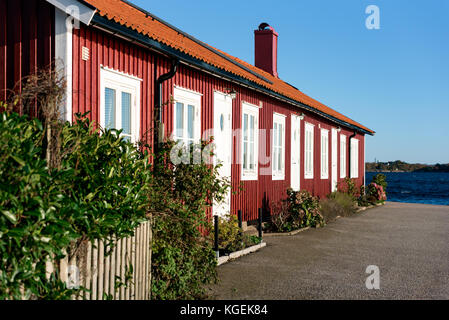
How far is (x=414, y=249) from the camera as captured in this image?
9.91m

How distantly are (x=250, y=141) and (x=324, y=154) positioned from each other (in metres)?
7.38

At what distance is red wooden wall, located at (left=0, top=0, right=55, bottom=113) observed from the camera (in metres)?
6.30

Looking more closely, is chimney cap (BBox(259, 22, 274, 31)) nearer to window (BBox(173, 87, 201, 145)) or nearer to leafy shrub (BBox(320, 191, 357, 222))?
leafy shrub (BBox(320, 191, 357, 222))

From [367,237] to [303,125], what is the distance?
5.67m

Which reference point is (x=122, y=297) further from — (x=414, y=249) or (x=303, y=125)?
(x=303, y=125)

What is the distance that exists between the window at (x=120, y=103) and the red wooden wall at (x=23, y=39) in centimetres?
97

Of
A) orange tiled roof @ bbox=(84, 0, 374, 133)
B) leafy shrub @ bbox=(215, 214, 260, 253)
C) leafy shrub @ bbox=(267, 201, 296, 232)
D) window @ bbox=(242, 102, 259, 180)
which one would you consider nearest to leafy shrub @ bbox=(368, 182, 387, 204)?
orange tiled roof @ bbox=(84, 0, 374, 133)

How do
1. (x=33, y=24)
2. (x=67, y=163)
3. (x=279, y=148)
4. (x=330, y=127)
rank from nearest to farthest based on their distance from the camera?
(x=67, y=163), (x=33, y=24), (x=279, y=148), (x=330, y=127)

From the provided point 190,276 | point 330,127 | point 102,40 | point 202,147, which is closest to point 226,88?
point 202,147

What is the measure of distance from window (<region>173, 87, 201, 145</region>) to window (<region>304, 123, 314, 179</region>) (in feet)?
24.6

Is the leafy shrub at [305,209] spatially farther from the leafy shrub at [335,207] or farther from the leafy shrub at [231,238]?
the leafy shrub at [231,238]

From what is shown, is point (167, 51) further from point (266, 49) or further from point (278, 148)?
point (266, 49)

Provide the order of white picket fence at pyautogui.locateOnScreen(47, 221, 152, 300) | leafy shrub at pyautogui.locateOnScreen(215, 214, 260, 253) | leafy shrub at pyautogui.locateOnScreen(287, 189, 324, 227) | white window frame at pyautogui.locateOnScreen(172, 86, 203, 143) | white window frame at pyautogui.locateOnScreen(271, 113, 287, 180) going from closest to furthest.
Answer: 1. white picket fence at pyautogui.locateOnScreen(47, 221, 152, 300)
2. leafy shrub at pyautogui.locateOnScreen(215, 214, 260, 253)
3. white window frame at pyautogui.locateOnScreen(172, 86, 203, 143)
4. leafy shrub at pyautogui.locateOnScreen(287, 189, 324, 227)
5. white window frame at pyautogui.locateOnScreen(271, 113, 287, 180)

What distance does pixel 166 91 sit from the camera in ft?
28.3
